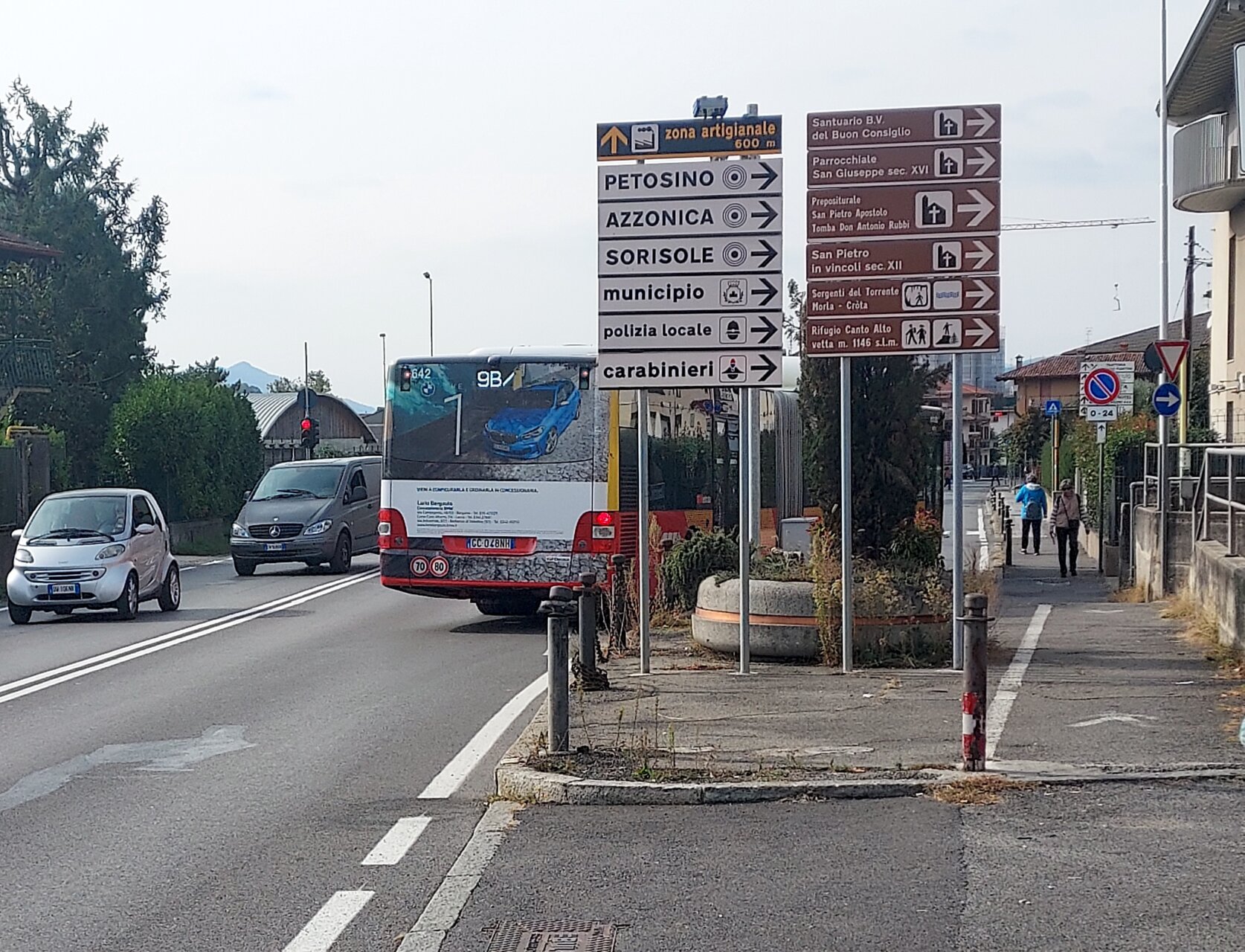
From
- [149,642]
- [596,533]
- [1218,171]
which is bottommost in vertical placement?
[149,642]

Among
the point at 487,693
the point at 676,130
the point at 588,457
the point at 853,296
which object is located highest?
the point at 676,130

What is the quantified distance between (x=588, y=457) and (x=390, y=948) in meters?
11.0

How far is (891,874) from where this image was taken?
6250 mm

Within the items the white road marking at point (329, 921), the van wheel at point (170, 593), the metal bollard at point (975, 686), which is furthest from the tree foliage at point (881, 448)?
the van wheel at point (170, 593)

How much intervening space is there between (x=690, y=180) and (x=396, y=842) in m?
6.40

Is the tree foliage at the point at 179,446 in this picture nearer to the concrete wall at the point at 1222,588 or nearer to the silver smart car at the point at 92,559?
the silver smart car at the point at 92,559

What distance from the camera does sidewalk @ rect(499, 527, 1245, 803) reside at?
808cm

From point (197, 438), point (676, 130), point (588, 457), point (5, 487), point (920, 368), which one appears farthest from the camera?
point (197, 438)

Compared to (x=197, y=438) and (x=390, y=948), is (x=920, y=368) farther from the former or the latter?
(x=197, y=438)

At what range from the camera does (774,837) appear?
691cm

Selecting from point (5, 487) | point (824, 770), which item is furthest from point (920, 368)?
point (5, 487)

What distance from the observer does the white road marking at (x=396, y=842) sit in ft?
22.8

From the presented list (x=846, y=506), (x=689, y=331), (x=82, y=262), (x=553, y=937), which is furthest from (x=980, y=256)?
(x=82, y=262)

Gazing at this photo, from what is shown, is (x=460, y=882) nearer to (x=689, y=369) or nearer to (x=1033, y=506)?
(x=689, y=369)
